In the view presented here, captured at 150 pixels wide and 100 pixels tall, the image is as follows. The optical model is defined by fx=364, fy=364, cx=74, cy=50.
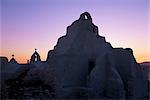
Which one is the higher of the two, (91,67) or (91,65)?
(91,65)

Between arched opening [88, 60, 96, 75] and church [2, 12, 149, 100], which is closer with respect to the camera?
church [2, 12, 149, 100]

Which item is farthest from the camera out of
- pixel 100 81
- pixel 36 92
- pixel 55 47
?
pixel 55 47

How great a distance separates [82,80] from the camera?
27.5 meters

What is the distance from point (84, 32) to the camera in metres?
28.7

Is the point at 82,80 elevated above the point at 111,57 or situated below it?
below

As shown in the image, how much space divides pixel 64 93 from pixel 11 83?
16.3ft

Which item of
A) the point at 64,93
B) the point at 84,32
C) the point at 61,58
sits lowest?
the point at 64,93

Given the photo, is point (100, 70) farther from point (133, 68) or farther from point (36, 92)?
point (36, 92)

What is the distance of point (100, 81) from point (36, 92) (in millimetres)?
7272

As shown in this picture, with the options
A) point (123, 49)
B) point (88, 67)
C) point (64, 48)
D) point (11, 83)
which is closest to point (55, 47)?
point (64, 48)

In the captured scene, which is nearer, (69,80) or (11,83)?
(11,83)

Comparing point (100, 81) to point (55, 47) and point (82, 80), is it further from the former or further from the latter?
point (55, 47)

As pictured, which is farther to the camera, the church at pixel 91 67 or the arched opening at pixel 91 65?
the arched opening at pixel 91 65

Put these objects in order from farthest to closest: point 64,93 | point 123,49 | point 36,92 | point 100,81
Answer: point 123,49 < point 100,81 < point 64,93 < point 36,92
